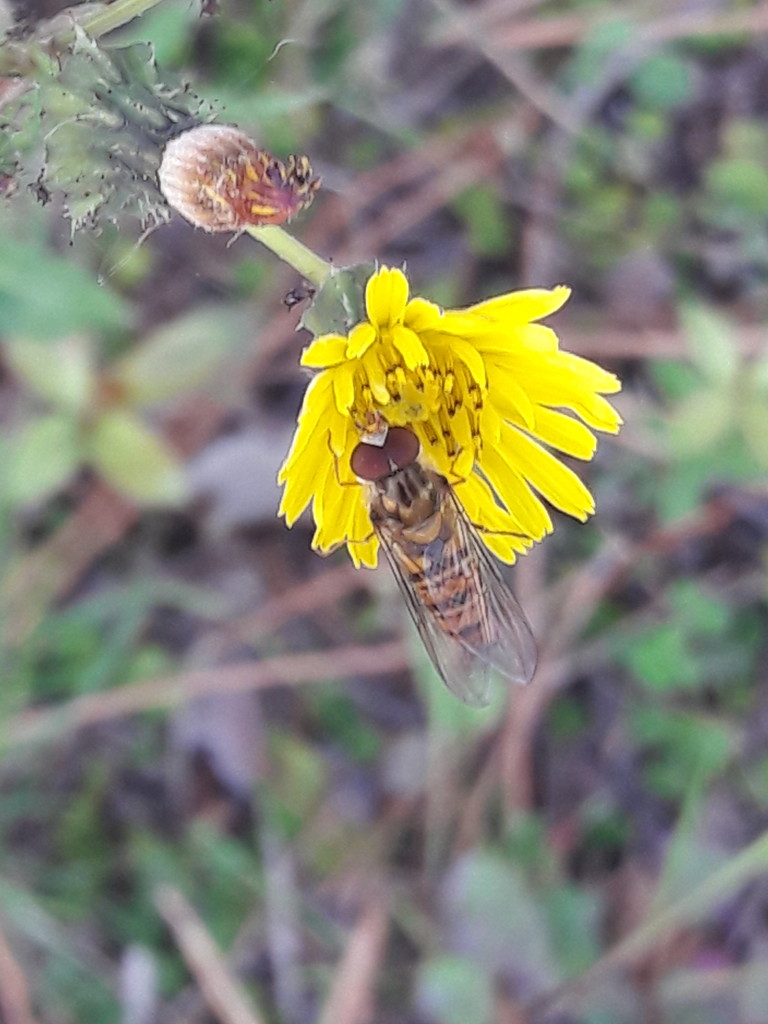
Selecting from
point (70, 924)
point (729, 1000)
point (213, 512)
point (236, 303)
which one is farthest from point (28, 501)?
point (729, 1000)

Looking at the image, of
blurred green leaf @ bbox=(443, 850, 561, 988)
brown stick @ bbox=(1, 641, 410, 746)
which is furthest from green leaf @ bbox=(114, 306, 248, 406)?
blurred green leaf @ bbox=(443, 850, 561, 988)

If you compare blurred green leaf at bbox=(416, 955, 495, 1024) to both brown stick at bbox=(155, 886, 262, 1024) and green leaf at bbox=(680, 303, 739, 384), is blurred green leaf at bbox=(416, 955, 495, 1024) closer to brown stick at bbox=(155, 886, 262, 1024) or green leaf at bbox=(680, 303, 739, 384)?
brown stick at bbox=(155, 886, 262, 1024)

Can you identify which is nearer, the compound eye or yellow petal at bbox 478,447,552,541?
the compound eye

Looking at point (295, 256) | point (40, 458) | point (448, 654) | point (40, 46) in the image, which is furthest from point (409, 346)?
point (40, 458)

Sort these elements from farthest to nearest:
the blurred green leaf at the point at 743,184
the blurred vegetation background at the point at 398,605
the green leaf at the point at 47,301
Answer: the blurred green leaf at the point at 743,184 < the blurred vegetation background at the point at 398,605 < the green leaf at the point at 47,301

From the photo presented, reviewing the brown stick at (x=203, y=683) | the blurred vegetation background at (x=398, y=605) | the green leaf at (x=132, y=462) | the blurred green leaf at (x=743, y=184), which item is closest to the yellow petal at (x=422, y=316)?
the blurred vegetation background at (x=398, y=605)

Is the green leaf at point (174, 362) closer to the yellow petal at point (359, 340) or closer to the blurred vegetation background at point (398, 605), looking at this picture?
the blurred vegetation background at point (398, 605)

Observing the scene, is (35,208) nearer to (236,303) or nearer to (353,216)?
(236,303)
